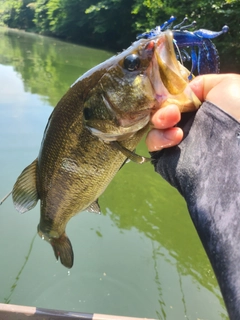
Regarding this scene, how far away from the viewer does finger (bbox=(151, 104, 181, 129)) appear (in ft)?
4.45

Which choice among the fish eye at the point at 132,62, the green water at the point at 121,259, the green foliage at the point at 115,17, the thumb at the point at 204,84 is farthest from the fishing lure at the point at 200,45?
the green foliage at the point at 115,17

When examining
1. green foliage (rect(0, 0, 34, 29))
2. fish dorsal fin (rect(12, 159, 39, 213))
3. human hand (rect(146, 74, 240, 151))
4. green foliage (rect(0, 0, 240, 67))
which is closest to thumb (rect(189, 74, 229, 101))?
human hand (rect(146, 74, 240, 151))

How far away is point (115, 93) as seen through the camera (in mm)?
1460

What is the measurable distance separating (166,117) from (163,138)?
6.0 inches

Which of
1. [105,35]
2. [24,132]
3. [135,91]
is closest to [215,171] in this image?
[135,91]

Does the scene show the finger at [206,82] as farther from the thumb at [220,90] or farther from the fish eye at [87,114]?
the fish eye at [87,114]

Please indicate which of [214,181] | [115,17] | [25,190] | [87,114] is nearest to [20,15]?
[115,17]

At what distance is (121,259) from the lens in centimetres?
407

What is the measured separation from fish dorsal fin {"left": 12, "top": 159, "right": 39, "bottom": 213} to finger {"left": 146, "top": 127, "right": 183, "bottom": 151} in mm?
684

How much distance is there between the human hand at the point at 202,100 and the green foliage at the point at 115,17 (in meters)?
11.1

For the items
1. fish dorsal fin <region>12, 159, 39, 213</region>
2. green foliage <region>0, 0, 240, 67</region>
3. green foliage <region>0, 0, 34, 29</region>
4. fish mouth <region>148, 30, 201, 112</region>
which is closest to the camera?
fish mouth <region>148, 30, 201, 112</region>

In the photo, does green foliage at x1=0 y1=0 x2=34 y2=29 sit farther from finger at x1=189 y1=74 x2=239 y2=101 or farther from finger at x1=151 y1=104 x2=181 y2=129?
finger at x1=151 y1=104 x2=181 y2=129

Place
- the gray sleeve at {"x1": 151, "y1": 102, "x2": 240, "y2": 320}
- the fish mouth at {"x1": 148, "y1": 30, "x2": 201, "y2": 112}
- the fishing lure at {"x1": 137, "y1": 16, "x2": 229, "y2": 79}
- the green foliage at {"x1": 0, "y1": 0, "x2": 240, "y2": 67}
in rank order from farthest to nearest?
the green foliage at {"x1": 0, "y1": 0, "x2": 240, "y2": 67}
the fishing lure at {"x1": 137, "y1": 16, "x2": 229, "y2": 79}
the fish mouth at {"x1": 148, "y1": 30, "x2": 201, "y2": 112}
the gray sleeve at {"x1": 151, "y1": 102, "x2": 240, "y2": 320}

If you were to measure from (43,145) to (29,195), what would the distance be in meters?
0.31
